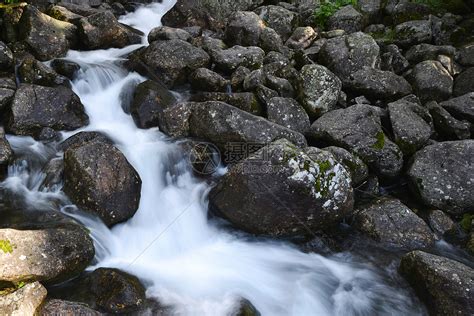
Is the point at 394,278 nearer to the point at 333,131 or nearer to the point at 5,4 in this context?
the point at 333,131

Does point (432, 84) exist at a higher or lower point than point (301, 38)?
lower

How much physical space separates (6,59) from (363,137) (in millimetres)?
6865

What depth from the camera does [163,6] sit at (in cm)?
1288

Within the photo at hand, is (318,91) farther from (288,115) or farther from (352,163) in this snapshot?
(352,163)

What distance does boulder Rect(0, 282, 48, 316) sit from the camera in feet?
12.4

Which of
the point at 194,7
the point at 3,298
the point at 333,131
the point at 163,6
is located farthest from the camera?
the point at 163,6

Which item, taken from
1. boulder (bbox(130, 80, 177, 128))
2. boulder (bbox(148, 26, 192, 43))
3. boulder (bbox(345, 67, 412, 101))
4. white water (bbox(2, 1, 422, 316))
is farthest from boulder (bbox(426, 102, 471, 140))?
boulder (bbox(148, 26, 192, 43))

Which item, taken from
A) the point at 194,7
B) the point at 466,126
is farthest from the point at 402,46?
the point at 194,7

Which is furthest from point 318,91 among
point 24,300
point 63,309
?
→ point 24,300

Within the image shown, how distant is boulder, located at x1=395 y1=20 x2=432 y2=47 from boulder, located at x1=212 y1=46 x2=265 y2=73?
4.45 m

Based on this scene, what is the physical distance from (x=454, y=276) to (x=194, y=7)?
32.8 feet

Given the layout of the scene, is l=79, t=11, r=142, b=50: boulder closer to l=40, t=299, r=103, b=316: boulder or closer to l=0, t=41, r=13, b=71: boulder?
l=0, t=41, r=13, b=71: boulder

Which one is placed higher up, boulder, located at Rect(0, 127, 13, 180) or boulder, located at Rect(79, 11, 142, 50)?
boulder, located at Rect(79, 11, 142, 50)

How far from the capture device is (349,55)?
924 centimetres
